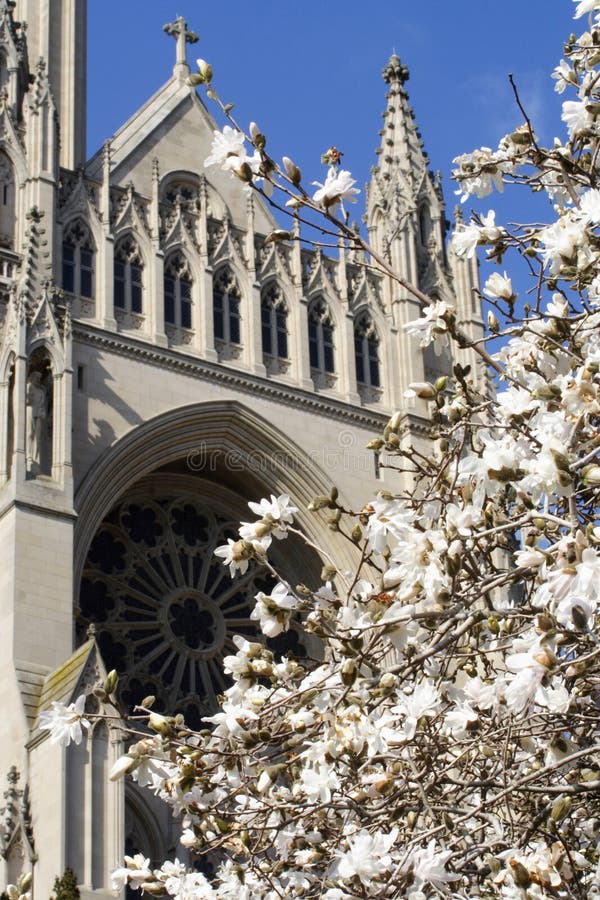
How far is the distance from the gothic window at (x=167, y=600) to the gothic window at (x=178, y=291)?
289 cm

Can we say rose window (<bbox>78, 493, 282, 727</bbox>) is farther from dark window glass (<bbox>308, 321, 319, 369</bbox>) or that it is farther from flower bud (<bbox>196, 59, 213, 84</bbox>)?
flower bud (<bbox>196, 59, 213, 84</bbox>)

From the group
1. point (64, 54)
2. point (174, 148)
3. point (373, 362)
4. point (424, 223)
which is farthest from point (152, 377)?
point (424, 223)

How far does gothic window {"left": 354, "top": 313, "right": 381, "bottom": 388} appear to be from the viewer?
2983 centimetres

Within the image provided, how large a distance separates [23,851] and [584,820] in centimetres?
1175

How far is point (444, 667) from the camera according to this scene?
33.7ft

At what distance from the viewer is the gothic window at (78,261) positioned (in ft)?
87.7

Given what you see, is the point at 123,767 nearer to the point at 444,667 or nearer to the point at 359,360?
the point at 444,667

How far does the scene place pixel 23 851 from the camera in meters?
20.5

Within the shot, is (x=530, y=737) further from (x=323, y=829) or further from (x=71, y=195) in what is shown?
(x=71, y=195)

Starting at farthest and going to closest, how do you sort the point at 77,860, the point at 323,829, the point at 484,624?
1. the point at 77,860
2. the point at 484,624
3. the point at 323,829

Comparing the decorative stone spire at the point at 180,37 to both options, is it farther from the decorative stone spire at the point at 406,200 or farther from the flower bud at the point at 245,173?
the flower bud at the point at 245,173

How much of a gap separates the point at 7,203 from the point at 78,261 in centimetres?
147

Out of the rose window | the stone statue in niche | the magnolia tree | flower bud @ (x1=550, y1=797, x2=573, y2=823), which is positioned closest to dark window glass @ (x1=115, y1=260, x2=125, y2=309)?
the stone statue in niche

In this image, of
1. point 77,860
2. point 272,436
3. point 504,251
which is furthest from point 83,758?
point 504,251
